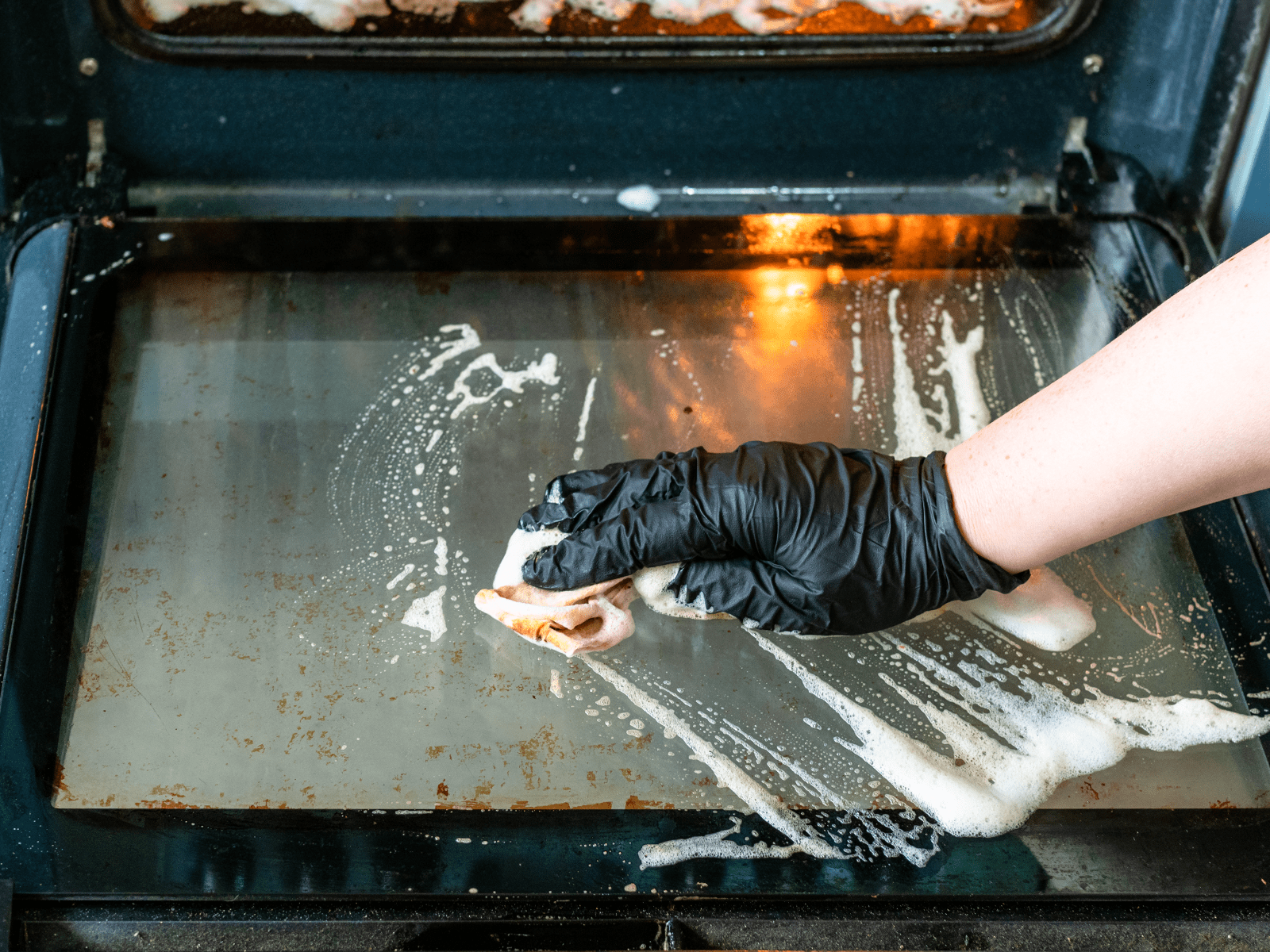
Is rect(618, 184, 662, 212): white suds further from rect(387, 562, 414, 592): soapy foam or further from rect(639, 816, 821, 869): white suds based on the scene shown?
rect(639, 816, 821, 869): white suds

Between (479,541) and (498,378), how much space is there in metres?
0.25

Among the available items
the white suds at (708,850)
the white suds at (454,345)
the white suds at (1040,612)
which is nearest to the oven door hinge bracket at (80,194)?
the white suds at (454,345)

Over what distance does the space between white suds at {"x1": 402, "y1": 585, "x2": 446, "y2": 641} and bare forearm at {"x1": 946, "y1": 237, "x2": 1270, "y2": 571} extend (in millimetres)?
603

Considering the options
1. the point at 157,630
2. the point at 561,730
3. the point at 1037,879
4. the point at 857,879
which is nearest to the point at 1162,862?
the point at 1037,879

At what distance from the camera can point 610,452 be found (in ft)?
3.97

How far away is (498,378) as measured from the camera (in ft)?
4.19

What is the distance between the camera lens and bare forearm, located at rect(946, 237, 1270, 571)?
0.86 metres

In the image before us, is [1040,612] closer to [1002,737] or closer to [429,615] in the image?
[1002,737]

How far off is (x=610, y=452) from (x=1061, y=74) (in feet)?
2.95

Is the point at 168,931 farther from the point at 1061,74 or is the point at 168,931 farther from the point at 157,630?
the point at 1061,74

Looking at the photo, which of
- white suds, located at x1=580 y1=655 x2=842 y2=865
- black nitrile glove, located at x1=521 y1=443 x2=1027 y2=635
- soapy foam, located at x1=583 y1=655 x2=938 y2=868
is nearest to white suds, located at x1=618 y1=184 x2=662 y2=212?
black nitrile glove, located at x1=521 y1=443 x2=1027 y2=635

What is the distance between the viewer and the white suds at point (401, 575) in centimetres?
111

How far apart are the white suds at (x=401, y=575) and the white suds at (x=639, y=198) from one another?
66 centimetres

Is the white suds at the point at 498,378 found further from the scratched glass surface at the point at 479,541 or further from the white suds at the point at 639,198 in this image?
the white suds at the point at 639,198
